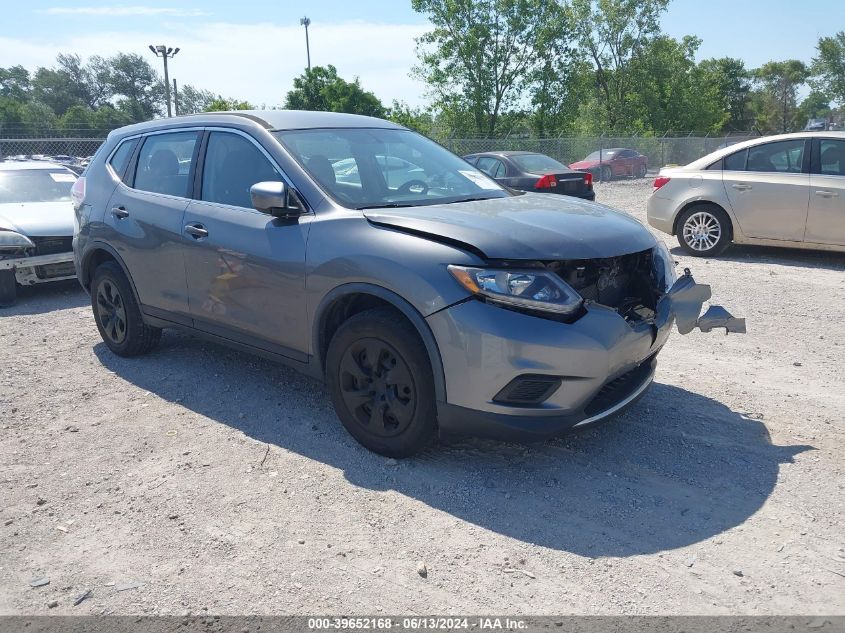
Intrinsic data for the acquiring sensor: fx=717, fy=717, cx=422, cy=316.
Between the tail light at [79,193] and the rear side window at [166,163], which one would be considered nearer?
the rear side window at [166,163]

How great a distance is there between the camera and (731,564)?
9.45 ft

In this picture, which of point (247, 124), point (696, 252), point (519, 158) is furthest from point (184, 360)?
point (519, 158)

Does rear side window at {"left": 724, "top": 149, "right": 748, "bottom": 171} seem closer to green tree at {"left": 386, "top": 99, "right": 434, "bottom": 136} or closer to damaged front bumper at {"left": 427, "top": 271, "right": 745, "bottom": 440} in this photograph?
damaged front bumper at {"left": 427, "top": 271, "right": 745, "bottom": 440}

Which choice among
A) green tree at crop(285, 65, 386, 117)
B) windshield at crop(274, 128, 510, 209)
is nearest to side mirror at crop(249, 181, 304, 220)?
windshield at crop(274, 128, 510, 209)

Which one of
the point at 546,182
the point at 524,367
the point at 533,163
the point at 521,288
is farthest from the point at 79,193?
the point at 533,163

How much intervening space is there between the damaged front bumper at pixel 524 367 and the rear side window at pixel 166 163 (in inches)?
96.7

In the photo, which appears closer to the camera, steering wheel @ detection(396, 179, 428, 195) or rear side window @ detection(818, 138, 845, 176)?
steering wheel @ detection(396, 179, 428, 195)

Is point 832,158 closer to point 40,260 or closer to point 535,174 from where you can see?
point 535,174

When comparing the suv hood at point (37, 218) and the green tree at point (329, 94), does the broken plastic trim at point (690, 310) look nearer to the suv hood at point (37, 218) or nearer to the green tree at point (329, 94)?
the suv hood at point (37, 218)

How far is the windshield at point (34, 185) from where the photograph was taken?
930 centimetres

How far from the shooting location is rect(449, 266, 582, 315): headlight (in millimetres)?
3283

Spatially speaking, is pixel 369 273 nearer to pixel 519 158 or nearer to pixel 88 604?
pixel 88 604

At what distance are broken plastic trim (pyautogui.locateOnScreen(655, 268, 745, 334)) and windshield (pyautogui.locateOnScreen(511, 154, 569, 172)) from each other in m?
10.8

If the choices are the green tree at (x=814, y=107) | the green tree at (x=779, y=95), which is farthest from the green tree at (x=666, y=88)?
the green tree at (x=779, y=95)
